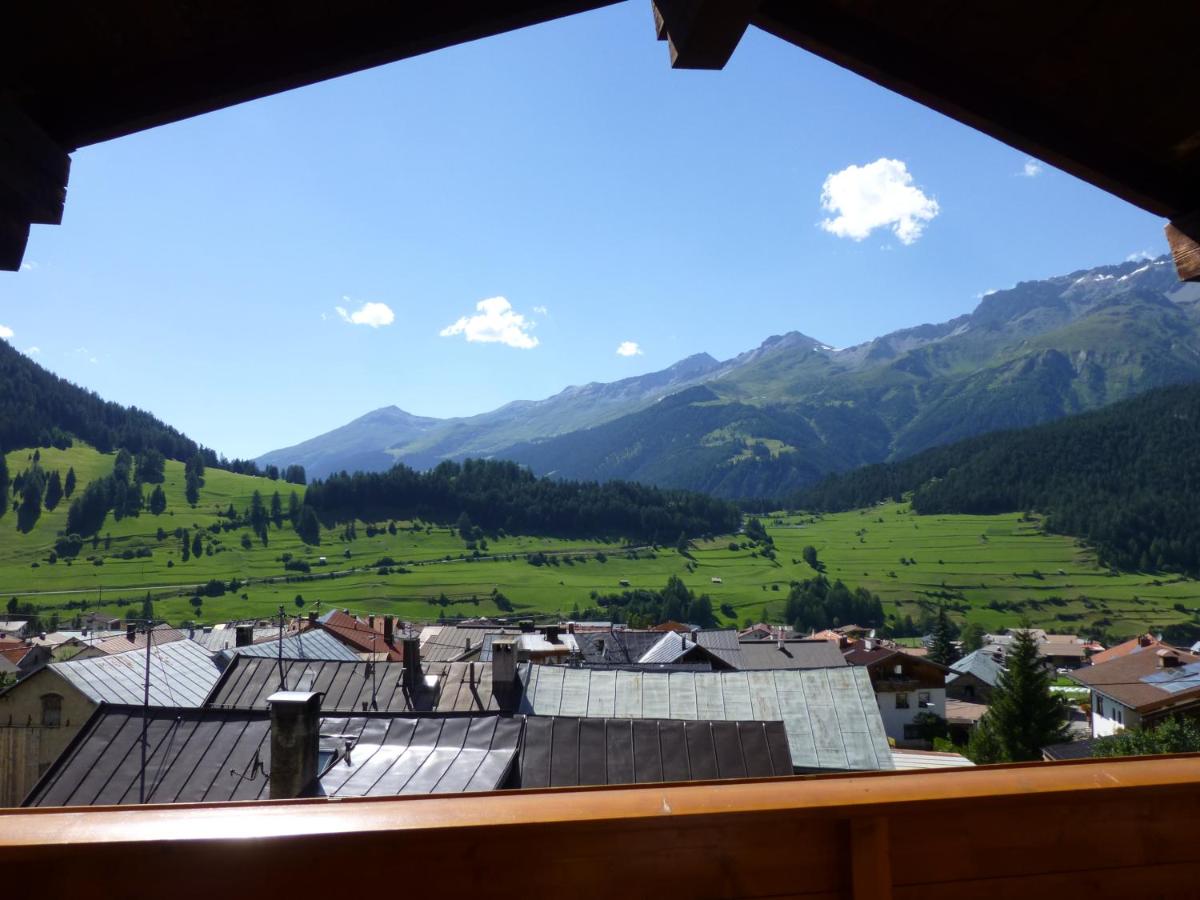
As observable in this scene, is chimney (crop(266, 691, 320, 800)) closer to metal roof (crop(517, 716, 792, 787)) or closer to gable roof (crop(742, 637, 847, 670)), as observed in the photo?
metal roof (crop(517, 716, 792, 787))

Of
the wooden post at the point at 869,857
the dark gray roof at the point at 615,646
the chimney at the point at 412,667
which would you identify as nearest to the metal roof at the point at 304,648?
the chimney at the point at 412,667

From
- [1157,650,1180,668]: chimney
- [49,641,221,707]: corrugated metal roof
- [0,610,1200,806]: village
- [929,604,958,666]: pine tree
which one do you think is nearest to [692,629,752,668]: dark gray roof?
[0,610,1200,806]: village

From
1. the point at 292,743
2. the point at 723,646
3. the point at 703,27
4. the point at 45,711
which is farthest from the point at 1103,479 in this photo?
the point at 703,27

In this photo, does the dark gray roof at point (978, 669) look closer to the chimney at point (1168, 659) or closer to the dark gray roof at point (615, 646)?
the chimney at point (1168, 659)

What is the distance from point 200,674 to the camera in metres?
26.6

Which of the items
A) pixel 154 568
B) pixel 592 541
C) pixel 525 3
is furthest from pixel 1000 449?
pixel 525 3

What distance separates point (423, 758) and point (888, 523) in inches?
6481

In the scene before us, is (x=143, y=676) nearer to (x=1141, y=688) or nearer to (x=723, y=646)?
(x=723, y=646)

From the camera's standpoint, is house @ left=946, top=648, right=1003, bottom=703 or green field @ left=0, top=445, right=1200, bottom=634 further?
green field @ left=0, top=445, right=1200, bottom=634

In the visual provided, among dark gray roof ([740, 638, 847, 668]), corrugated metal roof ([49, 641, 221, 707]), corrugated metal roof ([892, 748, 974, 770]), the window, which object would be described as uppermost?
corrugated metal roof ([49, 641, 221, 707])

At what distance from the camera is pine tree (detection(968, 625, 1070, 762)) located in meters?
35.0

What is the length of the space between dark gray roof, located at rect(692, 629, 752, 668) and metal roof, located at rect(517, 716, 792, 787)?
89.3 ft

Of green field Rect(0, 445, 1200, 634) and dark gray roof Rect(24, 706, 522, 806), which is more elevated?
green field Rect(0, 445, 1200, 634)

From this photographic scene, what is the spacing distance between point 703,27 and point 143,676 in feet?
91.6
